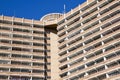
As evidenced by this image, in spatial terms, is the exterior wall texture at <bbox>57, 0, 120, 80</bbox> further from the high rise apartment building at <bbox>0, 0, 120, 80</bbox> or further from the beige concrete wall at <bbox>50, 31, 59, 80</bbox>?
the beige concrete wall at <bbox>50, 31, 59, 80</bbox>

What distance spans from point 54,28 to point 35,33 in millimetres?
10106

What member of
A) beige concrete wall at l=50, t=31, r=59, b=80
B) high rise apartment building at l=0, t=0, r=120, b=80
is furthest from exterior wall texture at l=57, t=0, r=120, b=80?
beige concrete wall at l=50, t=31, r=59, b=80

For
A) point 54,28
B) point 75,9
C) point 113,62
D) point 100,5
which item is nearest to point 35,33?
point 54,28

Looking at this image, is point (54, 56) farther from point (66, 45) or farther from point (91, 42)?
point (91, 42)

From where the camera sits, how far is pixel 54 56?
13075 cm

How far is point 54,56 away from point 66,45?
8.81 m

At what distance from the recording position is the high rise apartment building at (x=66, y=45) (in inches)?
4161

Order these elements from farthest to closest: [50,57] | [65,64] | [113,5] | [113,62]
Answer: [50,57], [65,64], [113,5], [113,62]

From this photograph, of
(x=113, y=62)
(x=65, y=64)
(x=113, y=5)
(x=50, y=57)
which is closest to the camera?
(x=113, y=62)

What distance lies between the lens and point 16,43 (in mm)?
127688

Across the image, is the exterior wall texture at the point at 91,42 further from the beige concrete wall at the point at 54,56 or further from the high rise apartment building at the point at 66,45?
the beige concrete wall at the point at 54,56

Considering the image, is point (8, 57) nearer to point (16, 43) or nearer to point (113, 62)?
point (16, 43)

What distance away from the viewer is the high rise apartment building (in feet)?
347

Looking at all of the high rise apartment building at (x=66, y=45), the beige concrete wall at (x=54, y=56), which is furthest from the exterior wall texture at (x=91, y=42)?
the beige concrete wall at (x=54, y=56)
